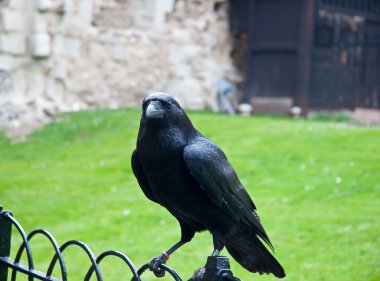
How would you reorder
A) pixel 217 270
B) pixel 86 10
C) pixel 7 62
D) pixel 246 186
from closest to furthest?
1. pixel 217 270
2. pixel 246 186
3. pixel 7 62
4. pixel 86 10

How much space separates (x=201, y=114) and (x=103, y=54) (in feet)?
6.67

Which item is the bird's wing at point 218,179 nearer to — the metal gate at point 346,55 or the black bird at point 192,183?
the black bird at point 192,183

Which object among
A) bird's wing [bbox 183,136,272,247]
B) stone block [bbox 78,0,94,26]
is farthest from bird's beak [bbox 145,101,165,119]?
stone block [bbox 78,0,94,26]

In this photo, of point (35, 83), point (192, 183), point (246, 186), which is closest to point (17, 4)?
point (35, 83)

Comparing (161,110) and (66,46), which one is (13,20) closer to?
(66,46)

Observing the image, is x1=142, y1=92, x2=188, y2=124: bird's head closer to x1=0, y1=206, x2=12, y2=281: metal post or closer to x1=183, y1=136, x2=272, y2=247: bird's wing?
x1=183, y1=136, x2=272, y2=247: bird's wing

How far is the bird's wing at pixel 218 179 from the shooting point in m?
2.75

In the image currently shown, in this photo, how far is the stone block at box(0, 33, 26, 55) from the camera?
12.7 meters

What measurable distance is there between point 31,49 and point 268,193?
6298mm

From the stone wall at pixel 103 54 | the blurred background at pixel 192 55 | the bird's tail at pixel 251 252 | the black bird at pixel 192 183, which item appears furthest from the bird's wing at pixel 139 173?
the blurred background at pixel 192 55

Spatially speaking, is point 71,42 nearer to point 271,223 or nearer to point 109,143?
point 109,143

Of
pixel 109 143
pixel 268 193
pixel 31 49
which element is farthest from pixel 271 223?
pixel 31 49

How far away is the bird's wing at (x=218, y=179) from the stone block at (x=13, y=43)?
10253 millimetres

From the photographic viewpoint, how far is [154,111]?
267 centimetres
